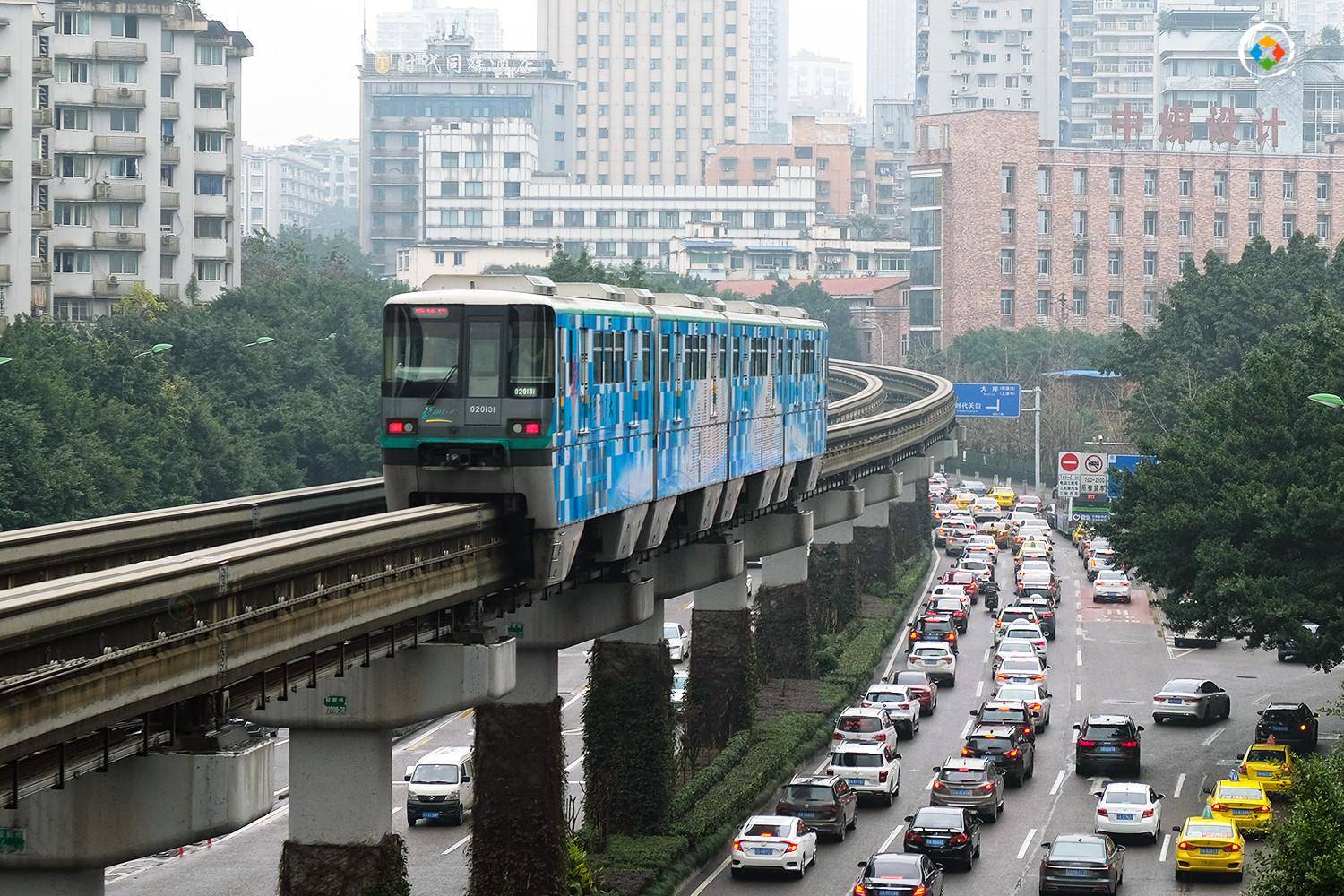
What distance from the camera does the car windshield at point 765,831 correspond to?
141 ft

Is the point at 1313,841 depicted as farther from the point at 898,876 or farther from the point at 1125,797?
the point at 1125,797

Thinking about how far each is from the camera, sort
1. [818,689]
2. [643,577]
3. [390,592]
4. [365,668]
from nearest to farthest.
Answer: [390,592] < [365,668] < [643,577] < [818,689]

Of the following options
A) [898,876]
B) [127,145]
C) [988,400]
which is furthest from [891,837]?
[127,145]

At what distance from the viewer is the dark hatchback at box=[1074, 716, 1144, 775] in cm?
5369

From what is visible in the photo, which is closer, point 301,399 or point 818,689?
point 818,689

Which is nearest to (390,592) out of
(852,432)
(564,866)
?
(564,866)

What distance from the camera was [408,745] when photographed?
6109cm

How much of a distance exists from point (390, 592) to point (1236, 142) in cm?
18142

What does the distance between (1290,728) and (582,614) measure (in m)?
23.7

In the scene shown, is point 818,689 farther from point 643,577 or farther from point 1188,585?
point 643,577

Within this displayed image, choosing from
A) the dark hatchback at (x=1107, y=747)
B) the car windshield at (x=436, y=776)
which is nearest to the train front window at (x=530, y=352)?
the car windshield at (x=436, y=776)

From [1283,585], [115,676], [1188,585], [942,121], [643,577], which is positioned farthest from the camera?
[942,121]

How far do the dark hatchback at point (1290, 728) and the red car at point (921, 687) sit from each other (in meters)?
11.1

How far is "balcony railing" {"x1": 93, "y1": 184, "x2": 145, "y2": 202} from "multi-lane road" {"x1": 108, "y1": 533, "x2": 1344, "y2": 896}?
5385cm
